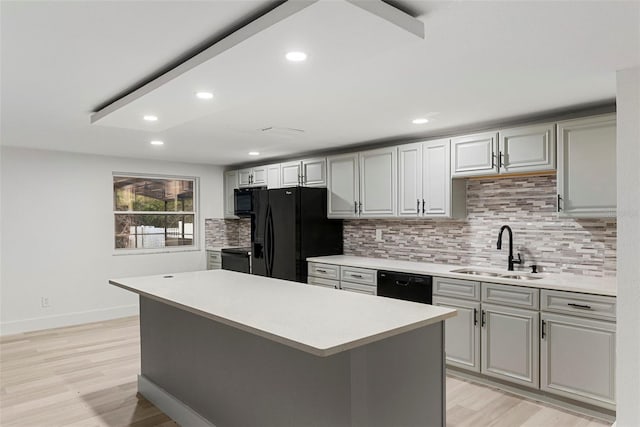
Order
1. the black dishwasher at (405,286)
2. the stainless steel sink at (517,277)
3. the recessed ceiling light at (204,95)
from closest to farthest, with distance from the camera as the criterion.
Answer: the recessed ceiling light at (204,95) < the stainless steel sink at (517,277) < the black dishwasher at (405,286)

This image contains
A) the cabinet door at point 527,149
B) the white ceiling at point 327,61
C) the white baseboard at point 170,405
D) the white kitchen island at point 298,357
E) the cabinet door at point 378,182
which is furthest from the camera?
the cabinet door at point 378,182

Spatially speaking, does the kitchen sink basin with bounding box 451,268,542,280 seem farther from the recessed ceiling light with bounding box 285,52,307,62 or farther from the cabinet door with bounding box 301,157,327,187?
the recessed ceiling light with bounding box 285,52,307,62

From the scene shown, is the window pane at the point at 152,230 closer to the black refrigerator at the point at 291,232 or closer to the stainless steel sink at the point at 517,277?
the black refrigerator at the point at 291,232

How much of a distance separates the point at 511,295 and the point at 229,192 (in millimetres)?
4618

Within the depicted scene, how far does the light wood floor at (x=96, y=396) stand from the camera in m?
2.88

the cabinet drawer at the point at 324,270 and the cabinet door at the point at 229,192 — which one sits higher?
the cabinet door at the point at 229,192

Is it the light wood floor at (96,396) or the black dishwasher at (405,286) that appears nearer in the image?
the light wood floor at (96,396)

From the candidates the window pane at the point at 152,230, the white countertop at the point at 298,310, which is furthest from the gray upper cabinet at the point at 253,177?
the white countertop at the point at 298,310

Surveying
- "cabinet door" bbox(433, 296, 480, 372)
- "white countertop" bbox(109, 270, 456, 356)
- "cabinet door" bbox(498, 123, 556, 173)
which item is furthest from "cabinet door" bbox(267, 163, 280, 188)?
"cabinet door" bbox(498, 123, 556, 173)

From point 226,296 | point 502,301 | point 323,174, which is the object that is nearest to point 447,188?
point 502,301

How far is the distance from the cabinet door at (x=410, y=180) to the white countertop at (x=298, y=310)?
174 cm

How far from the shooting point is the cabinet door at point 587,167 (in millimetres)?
2984

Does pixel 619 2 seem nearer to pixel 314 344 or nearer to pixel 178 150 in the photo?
pixel 314 344

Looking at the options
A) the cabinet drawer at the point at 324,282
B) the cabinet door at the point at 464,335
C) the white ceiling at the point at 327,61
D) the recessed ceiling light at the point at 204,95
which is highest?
the white ceiling at the point at 327,61
